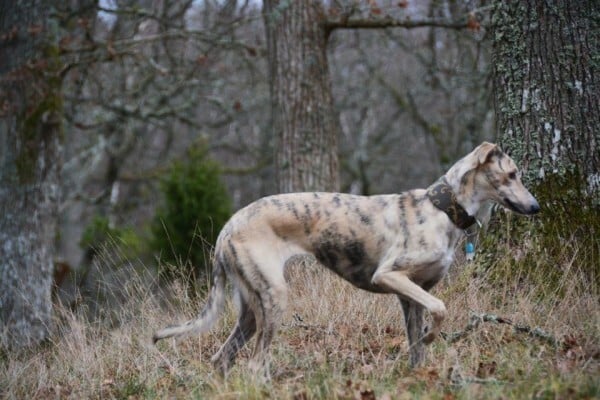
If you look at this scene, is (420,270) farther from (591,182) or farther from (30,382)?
(30,382)

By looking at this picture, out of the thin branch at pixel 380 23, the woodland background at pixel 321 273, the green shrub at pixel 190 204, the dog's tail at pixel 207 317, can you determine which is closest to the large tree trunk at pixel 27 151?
the woodland background at pixel 321 273

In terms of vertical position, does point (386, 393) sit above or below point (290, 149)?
below

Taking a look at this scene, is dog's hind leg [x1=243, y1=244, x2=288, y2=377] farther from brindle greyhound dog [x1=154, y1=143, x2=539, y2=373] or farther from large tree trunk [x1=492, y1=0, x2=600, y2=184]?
large tree trunk [x1=492, y1=0, x2=600, y2=184]

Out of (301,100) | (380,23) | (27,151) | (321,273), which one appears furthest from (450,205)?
(27,151)

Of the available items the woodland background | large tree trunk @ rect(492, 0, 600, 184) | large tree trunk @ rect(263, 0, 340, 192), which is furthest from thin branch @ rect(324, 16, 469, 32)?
large tree trunk @ rect(492, 0, 600, 184)

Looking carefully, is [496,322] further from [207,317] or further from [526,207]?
[207,317]

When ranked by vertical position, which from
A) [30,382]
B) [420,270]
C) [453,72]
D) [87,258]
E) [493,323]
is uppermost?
[453,72]

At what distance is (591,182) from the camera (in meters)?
6.96

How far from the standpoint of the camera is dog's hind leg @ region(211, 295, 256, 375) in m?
6.14

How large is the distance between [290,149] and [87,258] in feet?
30.6

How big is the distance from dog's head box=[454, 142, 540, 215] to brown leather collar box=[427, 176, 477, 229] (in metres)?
0.15

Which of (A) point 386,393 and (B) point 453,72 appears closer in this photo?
(A) point 386,393

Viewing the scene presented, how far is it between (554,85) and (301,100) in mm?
4391

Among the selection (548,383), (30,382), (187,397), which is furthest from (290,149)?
(548,383)
